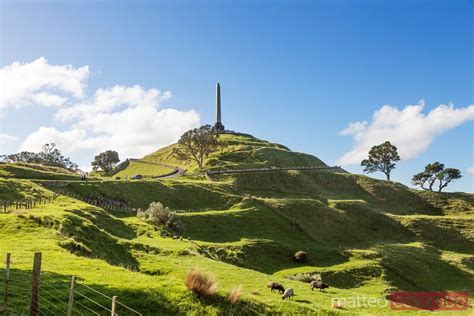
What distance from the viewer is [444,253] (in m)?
70.7

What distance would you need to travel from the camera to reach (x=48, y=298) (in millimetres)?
16562

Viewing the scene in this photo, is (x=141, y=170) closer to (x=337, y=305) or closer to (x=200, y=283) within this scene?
(x=337, y=305)

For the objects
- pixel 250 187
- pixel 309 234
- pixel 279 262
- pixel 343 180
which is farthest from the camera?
pixel 343 180

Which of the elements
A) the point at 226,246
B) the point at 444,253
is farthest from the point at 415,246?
the point at 226,246

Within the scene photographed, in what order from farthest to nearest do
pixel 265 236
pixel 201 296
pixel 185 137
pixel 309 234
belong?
pixel 185 137
pixel 309 234
pixel 265 236
pixel 201 296

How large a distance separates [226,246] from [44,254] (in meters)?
30.5

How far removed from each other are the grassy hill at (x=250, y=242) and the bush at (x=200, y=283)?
0.39 meters

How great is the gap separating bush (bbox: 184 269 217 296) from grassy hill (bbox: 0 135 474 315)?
0.39 meters

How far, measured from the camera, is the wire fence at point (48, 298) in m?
14.7

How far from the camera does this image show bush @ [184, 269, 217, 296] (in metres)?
18.7

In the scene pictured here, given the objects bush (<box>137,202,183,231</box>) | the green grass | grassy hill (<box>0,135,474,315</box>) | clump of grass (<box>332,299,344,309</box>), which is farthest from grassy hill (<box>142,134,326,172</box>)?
clump of grass (<box>332,299,344,309</box>)

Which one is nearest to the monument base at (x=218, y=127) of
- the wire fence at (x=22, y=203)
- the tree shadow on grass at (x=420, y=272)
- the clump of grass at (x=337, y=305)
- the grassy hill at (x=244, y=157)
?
the grassy hill at (x=244, y=157)

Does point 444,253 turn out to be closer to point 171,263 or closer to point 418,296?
point 418,296

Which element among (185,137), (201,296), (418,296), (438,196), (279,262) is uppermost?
(185,137)
